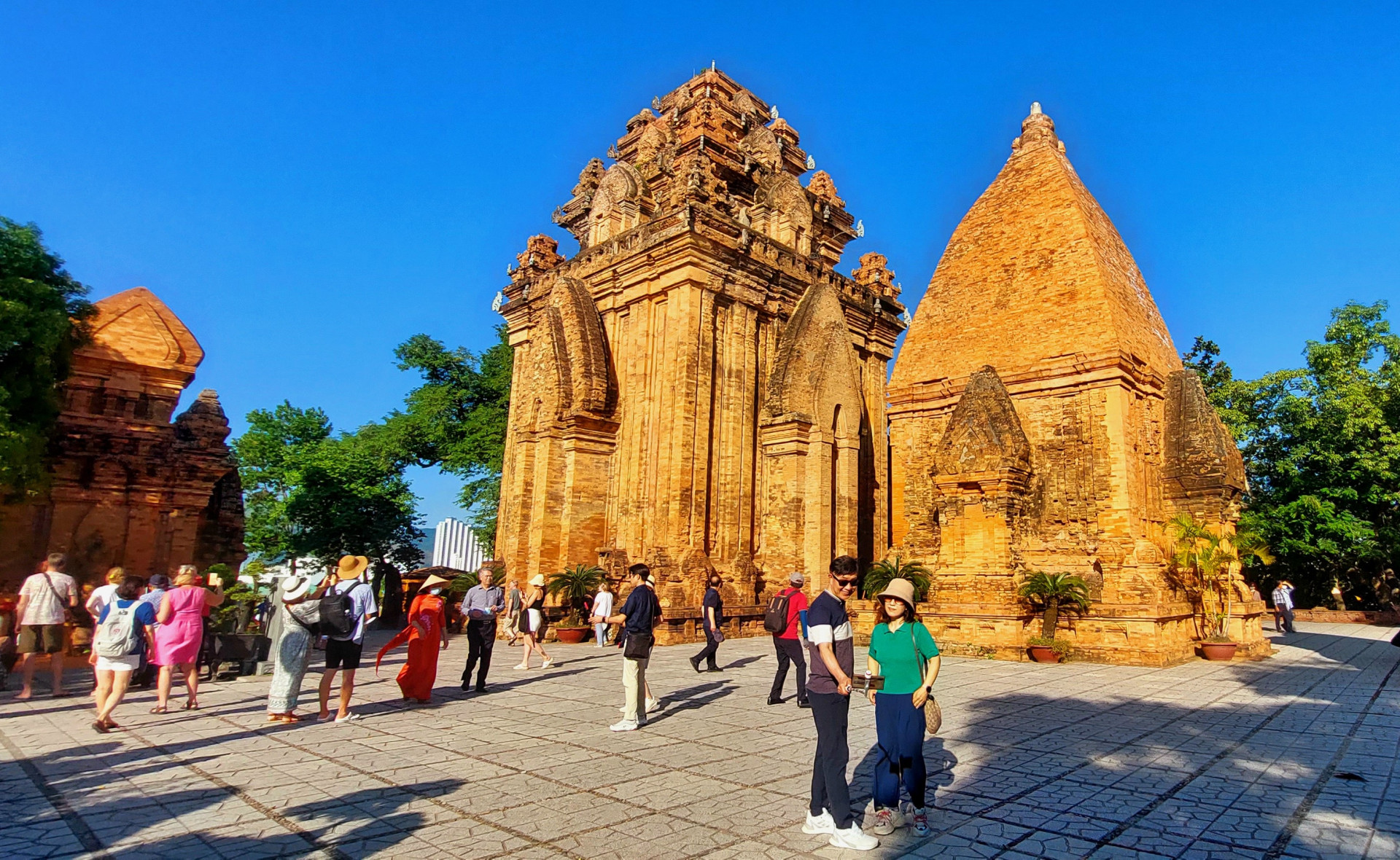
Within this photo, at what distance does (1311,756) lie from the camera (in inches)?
259

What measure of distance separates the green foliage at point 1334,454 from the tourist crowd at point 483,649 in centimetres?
2729

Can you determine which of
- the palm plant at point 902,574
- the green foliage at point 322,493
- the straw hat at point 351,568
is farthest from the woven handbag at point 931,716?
the green foliage at point 322,493

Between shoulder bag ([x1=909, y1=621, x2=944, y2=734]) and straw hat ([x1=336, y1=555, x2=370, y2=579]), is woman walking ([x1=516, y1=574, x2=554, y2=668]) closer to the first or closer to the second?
straw hat ([x1=336, y1=555, x2=370, y2=579])

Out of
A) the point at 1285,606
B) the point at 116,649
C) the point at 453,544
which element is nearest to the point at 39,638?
the point at 116,649

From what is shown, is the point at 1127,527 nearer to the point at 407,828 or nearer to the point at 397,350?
the point at 407,828

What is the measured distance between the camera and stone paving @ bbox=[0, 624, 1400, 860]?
4406 millimetres

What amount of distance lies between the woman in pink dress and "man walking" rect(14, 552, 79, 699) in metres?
1.62

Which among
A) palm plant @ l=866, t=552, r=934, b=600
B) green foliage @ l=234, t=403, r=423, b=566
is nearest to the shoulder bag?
palm plant @ l=866, t=552, r=934, b=600

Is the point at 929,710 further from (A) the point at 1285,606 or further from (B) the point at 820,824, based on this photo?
(A) the point at 1285,606

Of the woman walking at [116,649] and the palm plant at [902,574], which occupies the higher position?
the palm plant at [902,574]

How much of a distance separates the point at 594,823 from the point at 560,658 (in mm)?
9871

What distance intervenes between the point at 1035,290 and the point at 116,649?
15266 millimetres

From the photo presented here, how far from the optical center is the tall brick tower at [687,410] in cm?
1850

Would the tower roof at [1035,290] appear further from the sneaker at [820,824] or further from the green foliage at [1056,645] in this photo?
the sneaker at [820,824]
